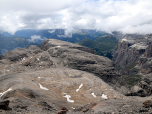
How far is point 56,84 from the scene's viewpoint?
232 ft

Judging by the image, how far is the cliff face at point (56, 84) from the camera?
Result: 38.6 meters

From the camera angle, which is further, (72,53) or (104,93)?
(72,53)

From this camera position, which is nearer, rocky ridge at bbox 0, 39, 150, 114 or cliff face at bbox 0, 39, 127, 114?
rocky ridge at bbox 0, 39, 150, 114

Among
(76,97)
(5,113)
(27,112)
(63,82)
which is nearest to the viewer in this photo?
(5,113)

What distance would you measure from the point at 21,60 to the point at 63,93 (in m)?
94.5

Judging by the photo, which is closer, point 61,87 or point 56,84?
point 61,87

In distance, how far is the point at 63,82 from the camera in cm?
7388

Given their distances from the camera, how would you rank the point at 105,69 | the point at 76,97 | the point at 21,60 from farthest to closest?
the point at 21,60 < the point at 105,69 < the point at 76,97

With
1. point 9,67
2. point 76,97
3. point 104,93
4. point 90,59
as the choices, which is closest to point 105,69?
point 90,59

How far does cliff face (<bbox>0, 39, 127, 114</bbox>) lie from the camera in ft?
127

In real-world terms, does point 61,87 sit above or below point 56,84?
below

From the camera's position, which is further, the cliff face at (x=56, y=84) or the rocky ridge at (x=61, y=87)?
the cliff face at (x=56, y=84)

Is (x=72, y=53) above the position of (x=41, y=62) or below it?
above

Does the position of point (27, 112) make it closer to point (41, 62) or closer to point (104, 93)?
point (104, 93)
